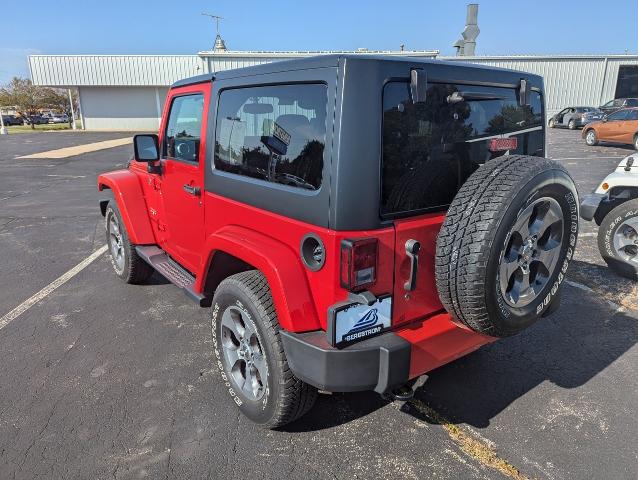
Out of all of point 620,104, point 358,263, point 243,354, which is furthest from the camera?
point 620,104

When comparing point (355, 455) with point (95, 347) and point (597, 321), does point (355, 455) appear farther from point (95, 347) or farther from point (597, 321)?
point (597, 321)

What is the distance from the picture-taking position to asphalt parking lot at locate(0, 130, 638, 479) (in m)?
2.43

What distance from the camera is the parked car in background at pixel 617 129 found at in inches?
681

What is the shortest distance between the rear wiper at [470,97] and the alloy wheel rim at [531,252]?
0.67 metres

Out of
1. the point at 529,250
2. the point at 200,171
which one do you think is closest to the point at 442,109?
the point at 529,250

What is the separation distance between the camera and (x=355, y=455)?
2.50 m

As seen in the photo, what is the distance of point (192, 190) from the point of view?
328 cm

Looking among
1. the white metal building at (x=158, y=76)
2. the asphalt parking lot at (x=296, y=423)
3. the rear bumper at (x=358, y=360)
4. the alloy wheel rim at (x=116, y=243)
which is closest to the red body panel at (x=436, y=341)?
the rear bumper at (x=358, y=360)

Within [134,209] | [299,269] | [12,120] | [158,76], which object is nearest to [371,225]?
[299,269]

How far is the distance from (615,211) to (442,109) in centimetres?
366

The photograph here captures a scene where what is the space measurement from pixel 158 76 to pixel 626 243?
3718 centimetres

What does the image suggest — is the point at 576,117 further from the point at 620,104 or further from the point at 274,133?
the point at 274,133

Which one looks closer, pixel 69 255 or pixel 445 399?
pixel 445 399

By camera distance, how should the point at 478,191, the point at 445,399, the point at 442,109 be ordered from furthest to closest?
the point at 445,399, the point at 442,109, the point at 478,191
